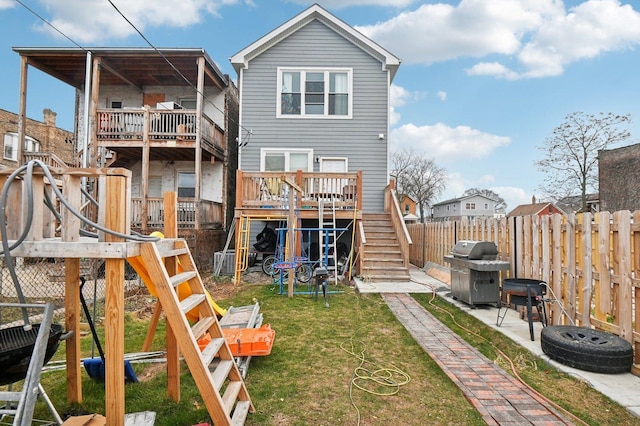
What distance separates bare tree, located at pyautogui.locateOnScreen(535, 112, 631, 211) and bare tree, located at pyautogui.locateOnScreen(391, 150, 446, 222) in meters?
12.0

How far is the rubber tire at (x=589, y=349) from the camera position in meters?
3.47

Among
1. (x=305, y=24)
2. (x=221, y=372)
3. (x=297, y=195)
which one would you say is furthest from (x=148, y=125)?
(x=221, y=372)

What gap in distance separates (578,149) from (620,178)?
4.58m

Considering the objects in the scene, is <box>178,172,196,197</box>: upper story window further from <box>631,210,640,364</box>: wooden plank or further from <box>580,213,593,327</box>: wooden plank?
<box>631,210,640,364</box>: wooden plank

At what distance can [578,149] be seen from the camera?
2922cm

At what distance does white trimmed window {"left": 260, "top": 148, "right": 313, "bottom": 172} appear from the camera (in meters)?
12.6

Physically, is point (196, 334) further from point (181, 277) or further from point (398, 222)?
point (398, 222)

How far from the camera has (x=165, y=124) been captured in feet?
38.3

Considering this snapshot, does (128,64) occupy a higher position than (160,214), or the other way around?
(128,64)

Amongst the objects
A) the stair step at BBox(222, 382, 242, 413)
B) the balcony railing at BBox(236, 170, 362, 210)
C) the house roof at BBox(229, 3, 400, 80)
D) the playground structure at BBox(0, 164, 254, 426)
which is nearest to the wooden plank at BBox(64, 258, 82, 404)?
the playground structure at BBox(0, 164, 254, 426)

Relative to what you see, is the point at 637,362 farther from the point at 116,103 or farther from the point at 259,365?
the point at 116,103

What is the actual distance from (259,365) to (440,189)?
41492 mm

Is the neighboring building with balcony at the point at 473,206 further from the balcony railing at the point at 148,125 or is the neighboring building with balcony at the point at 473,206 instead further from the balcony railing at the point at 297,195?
the balcony railing at the point at 148,125

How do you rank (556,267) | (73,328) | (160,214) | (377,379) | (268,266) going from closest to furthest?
(73,328) < (377,379) < (556,267) < (268,266) < (160,214)
